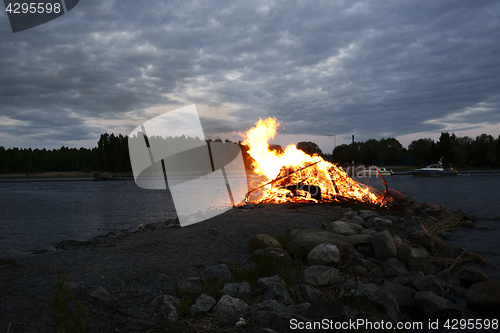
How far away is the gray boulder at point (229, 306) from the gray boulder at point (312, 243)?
2602 millimetres

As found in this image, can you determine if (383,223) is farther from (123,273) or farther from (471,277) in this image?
(123,273)

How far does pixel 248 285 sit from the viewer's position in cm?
580

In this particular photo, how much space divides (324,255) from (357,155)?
111132mm

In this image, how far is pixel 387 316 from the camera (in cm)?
498

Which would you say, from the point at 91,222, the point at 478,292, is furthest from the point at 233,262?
the point at 91,222

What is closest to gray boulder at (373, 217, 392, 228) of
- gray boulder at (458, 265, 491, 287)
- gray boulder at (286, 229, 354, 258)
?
gray boulder at (286, 229, 354, 258)

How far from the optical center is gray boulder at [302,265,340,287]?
20.0 feet

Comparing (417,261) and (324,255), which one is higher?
(324,255)

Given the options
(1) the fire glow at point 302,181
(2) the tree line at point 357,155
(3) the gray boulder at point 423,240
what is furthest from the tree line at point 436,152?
(3) the gray boulder at point 423,240

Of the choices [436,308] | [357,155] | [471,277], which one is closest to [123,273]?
[436,308]

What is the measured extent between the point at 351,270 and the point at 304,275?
1.32 metres

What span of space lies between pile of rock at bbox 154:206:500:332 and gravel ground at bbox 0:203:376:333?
1.95ft

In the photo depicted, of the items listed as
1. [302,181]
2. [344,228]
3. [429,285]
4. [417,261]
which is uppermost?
[302,181]

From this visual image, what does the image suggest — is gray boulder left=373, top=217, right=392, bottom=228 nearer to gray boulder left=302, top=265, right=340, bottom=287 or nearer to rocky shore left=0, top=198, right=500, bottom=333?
rocky shore left=0, top=198, right=500, bottom=333
